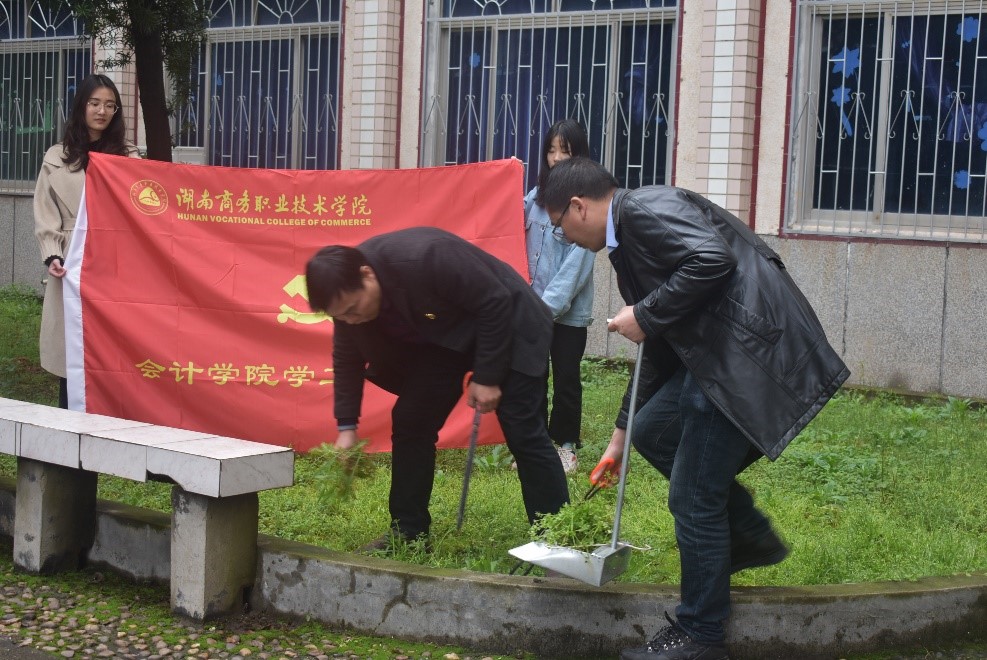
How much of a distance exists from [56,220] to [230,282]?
97cm

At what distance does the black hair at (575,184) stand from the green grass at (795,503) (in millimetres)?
1039

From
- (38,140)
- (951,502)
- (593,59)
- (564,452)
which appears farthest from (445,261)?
(38,140)

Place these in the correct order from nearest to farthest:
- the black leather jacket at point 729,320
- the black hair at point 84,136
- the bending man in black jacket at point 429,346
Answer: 1. the black leather jacket at point 729,320
2. the bending man in black jacket at point 429,346
3. the black hair at point 84,136

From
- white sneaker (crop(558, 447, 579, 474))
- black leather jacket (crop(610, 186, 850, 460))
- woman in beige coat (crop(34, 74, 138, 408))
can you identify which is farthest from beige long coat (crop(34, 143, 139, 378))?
black leather jacket (crop(610, 186, 850, 460))

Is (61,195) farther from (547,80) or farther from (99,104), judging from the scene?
(547,80)

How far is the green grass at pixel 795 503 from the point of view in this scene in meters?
A: 5.32

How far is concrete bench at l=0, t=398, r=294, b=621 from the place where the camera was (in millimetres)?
4695

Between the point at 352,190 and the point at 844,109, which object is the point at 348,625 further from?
the point at 844,109

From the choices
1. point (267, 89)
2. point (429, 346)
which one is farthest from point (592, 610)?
point (267, 89)

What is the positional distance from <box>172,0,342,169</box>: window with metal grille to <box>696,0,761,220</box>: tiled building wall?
3.99 metres

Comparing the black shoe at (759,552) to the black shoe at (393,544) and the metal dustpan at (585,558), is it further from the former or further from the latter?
the black shoe at (393,544)

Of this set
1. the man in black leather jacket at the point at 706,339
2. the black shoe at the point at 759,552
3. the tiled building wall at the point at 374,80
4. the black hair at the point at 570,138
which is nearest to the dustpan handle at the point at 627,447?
the man in black leather jacket at the point at 706,339

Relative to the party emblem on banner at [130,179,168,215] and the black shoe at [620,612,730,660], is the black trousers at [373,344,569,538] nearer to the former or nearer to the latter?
the black shoe at [620,612,730,660]

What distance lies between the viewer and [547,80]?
11.8 m
